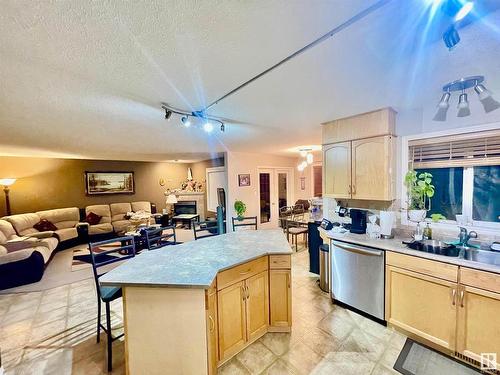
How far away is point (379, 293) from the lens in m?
2.46

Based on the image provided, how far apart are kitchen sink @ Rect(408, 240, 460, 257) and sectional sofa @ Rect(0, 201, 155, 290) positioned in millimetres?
5661

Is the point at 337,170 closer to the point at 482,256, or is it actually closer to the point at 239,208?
the point at 482,256

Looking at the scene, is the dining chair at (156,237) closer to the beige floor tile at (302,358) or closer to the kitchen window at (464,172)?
the beige floor tile at (302,358)

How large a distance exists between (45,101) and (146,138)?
1.90m

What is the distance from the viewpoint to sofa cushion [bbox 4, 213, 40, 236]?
513 cm

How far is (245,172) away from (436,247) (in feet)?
15.6

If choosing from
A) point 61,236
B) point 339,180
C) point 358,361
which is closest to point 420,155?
point 339,180

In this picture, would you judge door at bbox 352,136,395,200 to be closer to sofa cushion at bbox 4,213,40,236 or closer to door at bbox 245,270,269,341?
door at bbox 245,270,269,341

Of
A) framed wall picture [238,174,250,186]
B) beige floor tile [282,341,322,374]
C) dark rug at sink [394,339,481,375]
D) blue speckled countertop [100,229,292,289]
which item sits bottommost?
dark rug at sink [394,339,481,375]

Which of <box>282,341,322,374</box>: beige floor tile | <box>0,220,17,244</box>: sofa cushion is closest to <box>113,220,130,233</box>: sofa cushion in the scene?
<box>0,220,17,244</box>: sofa cushion

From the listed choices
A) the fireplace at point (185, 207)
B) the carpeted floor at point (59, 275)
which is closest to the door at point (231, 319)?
the carpeted floor at point (59, 275)

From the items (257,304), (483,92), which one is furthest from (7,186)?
(483,92)

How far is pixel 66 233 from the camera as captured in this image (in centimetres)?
581

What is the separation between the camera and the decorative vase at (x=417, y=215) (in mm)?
2477
